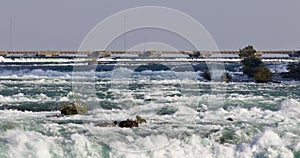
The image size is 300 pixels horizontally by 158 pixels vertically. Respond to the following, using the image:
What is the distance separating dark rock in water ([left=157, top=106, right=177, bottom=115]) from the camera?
2641cm

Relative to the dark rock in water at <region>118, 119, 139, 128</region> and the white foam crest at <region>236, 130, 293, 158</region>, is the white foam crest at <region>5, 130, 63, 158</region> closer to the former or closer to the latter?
the dark rock in water at <region>118, 119, 139, 128</region>

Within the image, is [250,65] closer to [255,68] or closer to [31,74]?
[255,68]

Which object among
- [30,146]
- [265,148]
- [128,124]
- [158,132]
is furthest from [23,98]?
[265,148]

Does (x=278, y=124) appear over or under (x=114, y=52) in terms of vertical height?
under

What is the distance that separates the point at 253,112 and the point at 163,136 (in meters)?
7.76

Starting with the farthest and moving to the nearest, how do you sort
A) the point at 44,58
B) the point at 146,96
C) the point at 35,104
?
1. the point at 44,58
2. the point at 146,96
3. the point at 35,104

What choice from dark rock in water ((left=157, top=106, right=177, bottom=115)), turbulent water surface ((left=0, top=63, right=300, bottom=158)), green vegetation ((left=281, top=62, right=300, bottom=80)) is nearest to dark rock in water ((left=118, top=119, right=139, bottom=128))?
turbulent water surface ((left=0, top=63, right=300, bottom=158))

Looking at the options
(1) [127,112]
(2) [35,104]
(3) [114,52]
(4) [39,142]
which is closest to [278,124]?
(1) [127,112]

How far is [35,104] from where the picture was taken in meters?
30.5

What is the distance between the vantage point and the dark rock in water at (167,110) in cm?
2641

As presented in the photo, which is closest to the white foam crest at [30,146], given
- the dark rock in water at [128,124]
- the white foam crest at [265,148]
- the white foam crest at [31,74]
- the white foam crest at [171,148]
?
the white foam crest at [171,148]

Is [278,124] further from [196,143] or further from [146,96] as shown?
[146,96]

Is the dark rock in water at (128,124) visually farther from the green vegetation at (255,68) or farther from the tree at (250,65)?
the tree at (250,65)

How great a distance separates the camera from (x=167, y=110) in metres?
27.5
